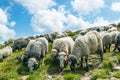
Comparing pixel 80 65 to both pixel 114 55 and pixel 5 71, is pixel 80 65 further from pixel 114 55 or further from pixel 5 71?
pixel 5 71

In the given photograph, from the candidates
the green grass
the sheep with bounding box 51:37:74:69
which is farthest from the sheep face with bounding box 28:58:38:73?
the sheep with bounding box 51:37:74:69

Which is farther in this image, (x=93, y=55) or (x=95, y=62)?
(x=93, y=55)

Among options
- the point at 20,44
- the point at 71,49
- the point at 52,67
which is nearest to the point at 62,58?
the point at 52,67

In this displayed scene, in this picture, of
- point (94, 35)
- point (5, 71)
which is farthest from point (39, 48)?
point (94, 35)

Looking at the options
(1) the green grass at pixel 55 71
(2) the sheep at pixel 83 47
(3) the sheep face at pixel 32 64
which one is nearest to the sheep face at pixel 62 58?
(1) the green grass at pixel 55 71

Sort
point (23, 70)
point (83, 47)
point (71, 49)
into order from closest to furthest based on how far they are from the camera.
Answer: point (83, 47) < point (23, 70) < point (71, 49)

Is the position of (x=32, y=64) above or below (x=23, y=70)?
above

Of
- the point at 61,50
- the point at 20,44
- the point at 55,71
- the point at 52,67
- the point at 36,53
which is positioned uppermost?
the point at 20,44

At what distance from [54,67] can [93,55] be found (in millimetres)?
4466

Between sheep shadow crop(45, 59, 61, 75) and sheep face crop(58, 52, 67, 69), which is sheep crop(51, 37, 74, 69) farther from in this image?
sheep shadow crop(45, 59, 61, 75)

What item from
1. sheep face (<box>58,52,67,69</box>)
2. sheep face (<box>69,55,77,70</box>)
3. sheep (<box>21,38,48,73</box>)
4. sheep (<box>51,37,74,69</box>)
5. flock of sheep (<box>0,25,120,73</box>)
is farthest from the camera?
sheep (<box>21,38,48,73</box>)

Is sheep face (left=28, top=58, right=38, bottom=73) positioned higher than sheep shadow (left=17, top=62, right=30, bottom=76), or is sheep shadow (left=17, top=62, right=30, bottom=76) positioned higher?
sheep face (left=28, top=58, right=38, bottom=73)

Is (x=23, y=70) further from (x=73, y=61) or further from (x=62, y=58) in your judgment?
(x=73, y=61)

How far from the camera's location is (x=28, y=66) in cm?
2436
